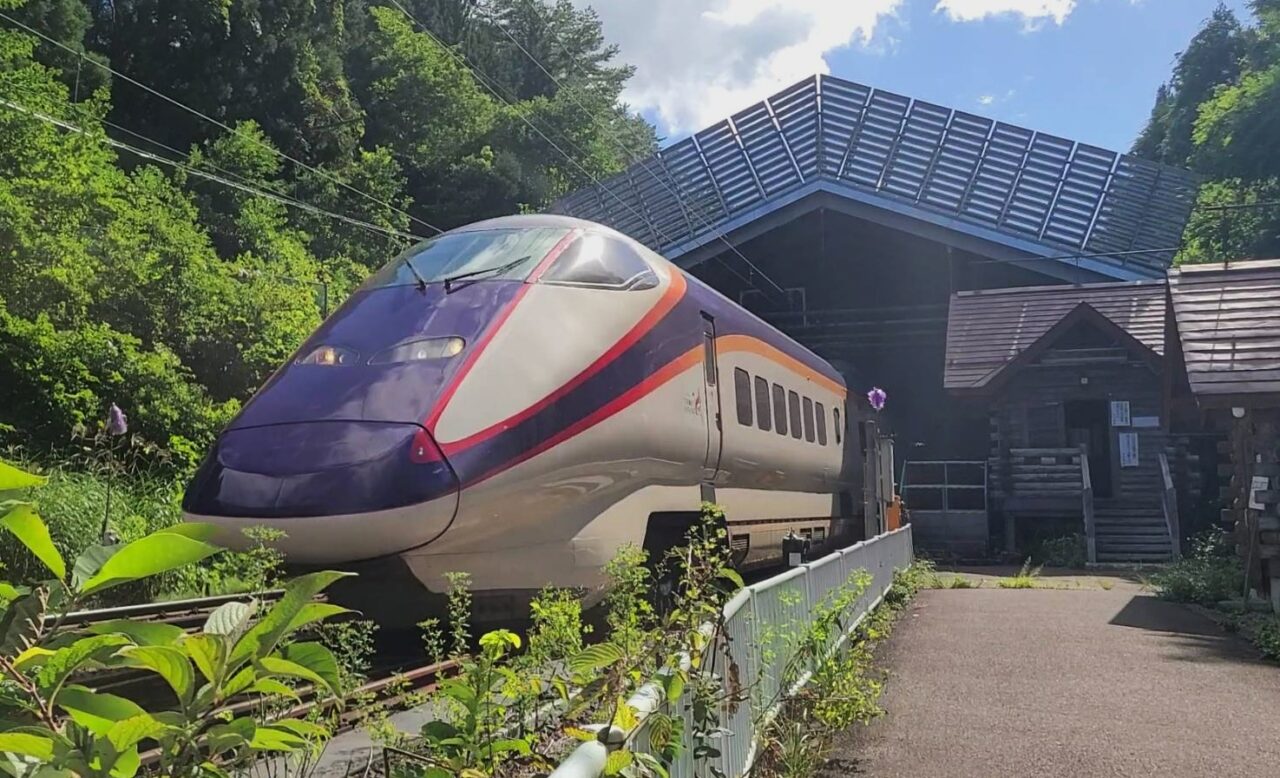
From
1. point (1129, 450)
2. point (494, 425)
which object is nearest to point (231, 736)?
point (494, 425)

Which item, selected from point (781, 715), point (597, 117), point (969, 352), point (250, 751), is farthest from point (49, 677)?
point (597, 117)

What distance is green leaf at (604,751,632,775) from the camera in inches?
96.1

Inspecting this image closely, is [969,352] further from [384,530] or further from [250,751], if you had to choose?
[250,751]

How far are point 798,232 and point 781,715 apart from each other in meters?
28.1

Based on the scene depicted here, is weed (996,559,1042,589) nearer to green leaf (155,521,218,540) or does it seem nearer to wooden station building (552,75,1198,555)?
wooden station building (552,75,1198,555)

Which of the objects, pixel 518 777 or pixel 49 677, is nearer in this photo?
pixel 49 677

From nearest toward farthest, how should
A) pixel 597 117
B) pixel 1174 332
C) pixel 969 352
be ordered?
1. pixel 1174 332
2. pixel 969 352
3. pixel 597 117

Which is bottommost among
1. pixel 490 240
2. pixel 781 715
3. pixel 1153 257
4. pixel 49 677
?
pixel 781 715

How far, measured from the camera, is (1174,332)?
15773 millimetres

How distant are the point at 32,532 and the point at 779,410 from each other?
10866 millimetres

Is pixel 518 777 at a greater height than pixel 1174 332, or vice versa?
pixel 1174 332

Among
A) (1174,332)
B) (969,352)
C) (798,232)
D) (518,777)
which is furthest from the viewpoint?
(798,232)

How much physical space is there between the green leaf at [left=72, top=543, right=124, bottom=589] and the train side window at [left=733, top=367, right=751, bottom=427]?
9051 mm

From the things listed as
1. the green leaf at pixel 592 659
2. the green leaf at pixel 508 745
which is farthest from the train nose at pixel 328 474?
the green leaf at pixel 508 745
